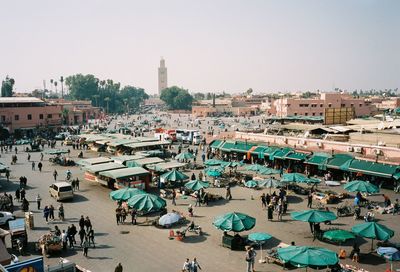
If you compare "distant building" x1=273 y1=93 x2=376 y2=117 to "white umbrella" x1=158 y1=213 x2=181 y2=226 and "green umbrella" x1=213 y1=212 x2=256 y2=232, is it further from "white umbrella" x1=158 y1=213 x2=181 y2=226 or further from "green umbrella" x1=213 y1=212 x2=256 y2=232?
"green umbrella" x1=213 y1=212 x2=256 y2=232

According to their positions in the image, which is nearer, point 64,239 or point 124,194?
point 64,239

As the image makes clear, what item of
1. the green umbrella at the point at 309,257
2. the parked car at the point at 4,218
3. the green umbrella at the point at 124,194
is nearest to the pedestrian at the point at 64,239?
the parked car at the point at 4,218

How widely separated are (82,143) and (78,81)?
3701 inches

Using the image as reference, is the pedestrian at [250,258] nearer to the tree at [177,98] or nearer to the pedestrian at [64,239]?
the pedestrian at [64,239]

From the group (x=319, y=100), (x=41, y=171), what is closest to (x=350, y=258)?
(x=41, y=171)

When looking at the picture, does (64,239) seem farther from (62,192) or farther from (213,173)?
(213,173)

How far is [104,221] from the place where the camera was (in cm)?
2134

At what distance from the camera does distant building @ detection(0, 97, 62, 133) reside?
218 ft

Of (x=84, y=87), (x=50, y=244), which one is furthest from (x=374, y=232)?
(x=84, y=87)

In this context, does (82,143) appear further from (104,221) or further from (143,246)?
(143,246)

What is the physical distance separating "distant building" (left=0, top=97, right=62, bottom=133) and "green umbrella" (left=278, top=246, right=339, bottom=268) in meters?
62.7

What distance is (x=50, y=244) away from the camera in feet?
55.0

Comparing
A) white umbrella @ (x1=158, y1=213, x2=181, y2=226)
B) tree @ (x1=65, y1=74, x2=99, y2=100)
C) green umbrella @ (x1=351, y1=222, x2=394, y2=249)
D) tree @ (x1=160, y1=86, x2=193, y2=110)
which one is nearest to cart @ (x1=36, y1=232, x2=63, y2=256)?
white umbrella @ (x1=158, y1=213, x2=181, y2=226)

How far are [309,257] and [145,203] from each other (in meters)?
9.90
